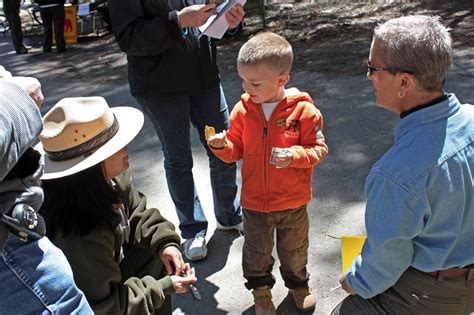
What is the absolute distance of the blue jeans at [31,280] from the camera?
1322mm

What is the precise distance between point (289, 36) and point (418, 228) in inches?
296

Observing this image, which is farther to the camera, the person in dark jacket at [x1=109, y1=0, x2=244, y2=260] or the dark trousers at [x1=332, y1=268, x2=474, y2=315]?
the person in dark jacket at [x1=109, y1=0, x2=244, y2=260]

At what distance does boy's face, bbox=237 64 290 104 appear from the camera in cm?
248

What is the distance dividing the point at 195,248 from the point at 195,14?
4.55 ft

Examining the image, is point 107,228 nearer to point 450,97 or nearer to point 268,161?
point 268,161

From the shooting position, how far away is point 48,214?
2025 millimetres

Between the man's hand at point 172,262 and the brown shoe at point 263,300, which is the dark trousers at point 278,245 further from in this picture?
the man's hand at point 172,262

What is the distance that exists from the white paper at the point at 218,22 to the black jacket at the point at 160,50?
152 millimetres

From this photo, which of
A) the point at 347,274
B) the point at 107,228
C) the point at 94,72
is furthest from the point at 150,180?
the point at 94,72

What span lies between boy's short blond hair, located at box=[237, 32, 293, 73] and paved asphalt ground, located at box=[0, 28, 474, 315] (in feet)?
4.22

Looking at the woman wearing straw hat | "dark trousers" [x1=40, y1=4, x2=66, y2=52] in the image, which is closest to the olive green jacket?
the woman wearing straw hat

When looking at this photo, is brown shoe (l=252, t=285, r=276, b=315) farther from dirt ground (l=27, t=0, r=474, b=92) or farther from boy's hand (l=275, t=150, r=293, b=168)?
dirt ground (l=27, t=0, r=474, b=92)

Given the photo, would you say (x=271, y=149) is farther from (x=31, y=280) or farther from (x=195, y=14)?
(x=31, y=280)

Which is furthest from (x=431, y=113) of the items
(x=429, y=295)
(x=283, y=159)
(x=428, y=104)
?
(x=283, y=159)
